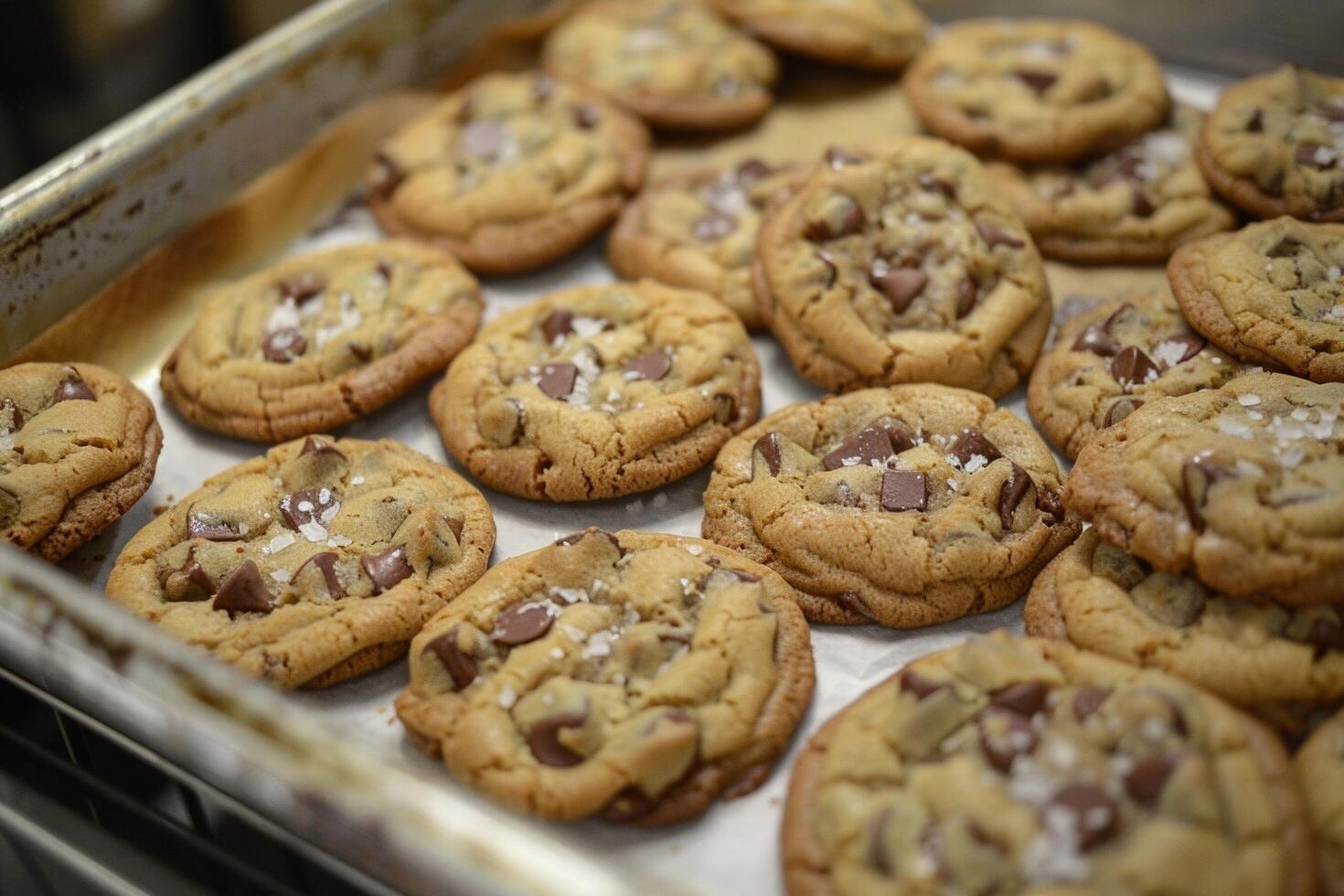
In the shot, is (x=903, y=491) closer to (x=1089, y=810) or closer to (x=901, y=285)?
(x=901, y=285)

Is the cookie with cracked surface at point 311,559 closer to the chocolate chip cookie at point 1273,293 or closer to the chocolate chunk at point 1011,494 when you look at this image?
the chocolate chunk at point 1011,494

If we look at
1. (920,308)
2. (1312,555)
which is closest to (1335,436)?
(1312,555)

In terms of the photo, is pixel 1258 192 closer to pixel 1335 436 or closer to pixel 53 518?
pixel 1335 436

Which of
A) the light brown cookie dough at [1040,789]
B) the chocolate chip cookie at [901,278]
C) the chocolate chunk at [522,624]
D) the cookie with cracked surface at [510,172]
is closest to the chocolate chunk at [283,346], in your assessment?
the cookie with cracked surface at [510,172]

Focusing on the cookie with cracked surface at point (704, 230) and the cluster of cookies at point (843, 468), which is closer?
the cluster of cookies at point (843, 468)

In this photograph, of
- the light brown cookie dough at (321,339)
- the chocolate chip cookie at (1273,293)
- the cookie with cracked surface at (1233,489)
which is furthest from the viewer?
the light brown cookie dough at (321,339)

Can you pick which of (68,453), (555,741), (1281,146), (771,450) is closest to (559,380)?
(771,450)
